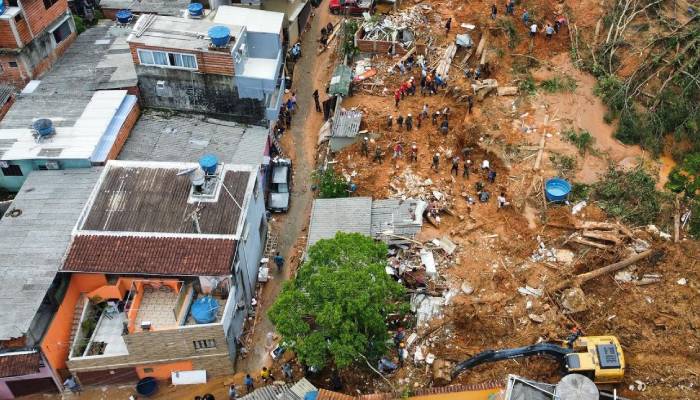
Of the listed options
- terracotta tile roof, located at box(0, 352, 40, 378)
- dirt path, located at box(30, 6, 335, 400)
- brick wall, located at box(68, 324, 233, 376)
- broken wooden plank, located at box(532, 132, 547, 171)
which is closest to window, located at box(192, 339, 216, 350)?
brick wall, located at box(68, 324, 233, 376)

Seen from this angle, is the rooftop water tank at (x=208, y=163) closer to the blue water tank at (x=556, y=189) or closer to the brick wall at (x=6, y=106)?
the brick wall at (x=6, y=106)

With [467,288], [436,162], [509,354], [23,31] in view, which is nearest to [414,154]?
[436,162]

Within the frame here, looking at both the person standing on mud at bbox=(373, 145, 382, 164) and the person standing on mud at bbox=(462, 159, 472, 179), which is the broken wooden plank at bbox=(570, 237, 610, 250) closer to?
the person standing on mud at bbox=(462, 159, 472, 179)

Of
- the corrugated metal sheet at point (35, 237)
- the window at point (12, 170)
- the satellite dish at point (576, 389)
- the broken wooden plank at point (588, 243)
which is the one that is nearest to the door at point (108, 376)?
the corrugated metal sheet at point (35, 237)

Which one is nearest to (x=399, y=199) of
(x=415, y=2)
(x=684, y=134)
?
(x=684, y=134)

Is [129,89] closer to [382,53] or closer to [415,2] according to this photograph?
[382,53]

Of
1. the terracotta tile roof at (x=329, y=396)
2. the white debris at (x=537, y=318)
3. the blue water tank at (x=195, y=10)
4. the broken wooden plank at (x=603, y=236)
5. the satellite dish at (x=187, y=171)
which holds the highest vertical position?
the blue water tank at (x=195, y=10)

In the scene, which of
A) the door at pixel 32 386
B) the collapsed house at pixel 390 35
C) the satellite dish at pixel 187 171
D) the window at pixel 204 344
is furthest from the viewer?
the collapsed house at pixel 390 35
